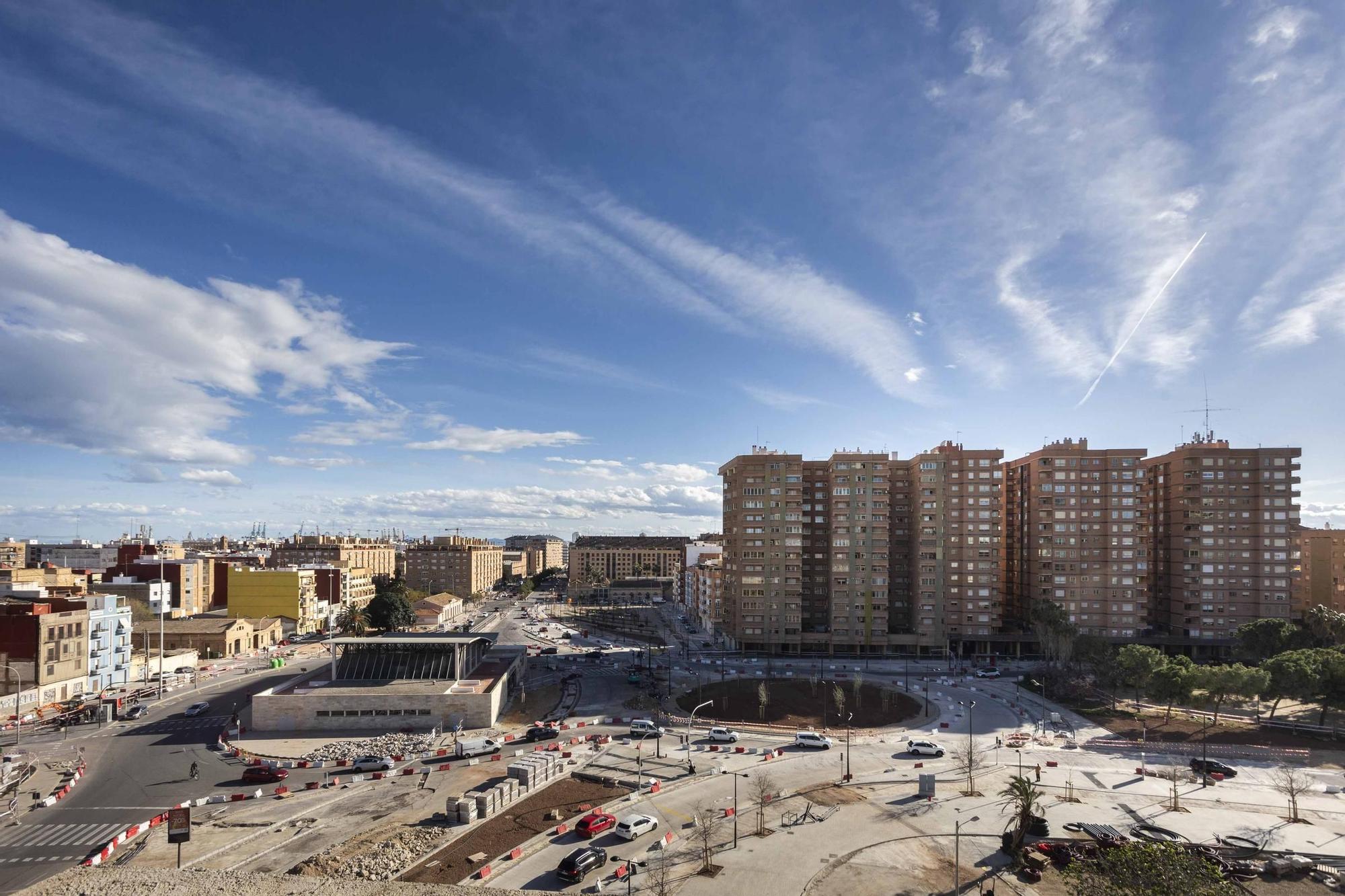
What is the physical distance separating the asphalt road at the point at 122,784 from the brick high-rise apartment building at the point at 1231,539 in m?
126

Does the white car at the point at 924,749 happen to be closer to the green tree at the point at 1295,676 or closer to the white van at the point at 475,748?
the white van at the point at 475,748

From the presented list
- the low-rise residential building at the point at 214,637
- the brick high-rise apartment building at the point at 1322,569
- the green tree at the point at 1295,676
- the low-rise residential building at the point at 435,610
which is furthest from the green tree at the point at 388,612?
the brick high-rise apartment building at the point at 1322,569

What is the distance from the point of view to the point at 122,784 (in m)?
51.8

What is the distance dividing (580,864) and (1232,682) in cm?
6306

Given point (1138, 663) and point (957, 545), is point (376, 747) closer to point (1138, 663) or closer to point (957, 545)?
point (1138, 663)

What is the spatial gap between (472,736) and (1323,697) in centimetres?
7642

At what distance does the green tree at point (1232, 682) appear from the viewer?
66125 mm

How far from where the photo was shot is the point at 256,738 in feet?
211

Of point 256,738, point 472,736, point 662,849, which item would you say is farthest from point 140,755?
point 662,849

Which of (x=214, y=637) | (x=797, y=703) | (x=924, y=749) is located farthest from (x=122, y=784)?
(x=214, y=637)

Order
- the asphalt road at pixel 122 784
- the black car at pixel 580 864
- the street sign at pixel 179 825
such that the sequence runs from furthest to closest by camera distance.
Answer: the asphalt road at pixel 122 784 < the street sign at pixel 179 825 < the black car at pixel 580 864

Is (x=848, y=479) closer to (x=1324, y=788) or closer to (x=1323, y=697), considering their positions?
(x=1323, y=697)

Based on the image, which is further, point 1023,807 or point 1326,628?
point 1326,628

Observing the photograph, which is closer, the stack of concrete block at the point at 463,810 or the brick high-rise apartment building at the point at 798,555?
the stack of concrete block at the point at 463,810
